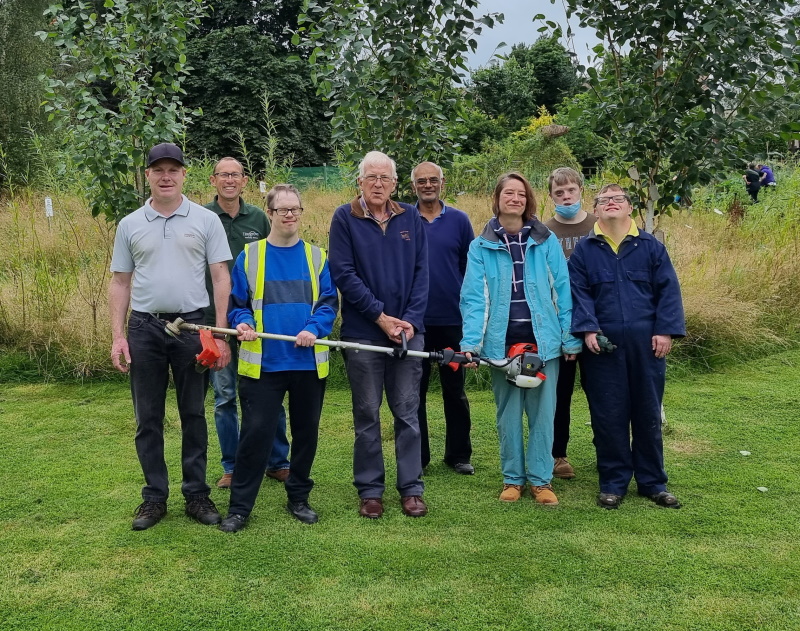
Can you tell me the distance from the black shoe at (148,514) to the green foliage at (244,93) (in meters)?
21.1

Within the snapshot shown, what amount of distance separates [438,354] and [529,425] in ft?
2.57

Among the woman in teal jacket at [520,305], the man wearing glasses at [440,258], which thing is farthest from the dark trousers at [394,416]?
the man wearing glasses at [440,258]

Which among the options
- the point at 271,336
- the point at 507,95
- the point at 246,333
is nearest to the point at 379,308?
the point at 271,336

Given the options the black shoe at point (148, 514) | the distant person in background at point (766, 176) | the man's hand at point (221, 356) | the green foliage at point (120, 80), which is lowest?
the black shoe at point (148, 514)

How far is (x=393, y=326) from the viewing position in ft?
13.1

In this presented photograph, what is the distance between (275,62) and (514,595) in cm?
2420

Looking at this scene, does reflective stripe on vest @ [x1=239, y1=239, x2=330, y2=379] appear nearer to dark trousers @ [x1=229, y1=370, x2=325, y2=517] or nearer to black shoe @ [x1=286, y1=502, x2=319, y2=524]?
A: dark trousers @ [x1=229, y1=370, x2=325, y2=517]

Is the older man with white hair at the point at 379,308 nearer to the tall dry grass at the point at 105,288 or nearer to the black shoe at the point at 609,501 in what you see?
the black shoe at the point at 609,501

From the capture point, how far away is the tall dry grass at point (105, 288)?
24.3 ft

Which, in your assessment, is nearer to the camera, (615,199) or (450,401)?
(615,199)

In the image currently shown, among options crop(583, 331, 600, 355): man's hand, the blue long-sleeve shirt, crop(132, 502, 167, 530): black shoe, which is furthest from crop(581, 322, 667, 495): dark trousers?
crop(132, 502, 167, 530): black shoe

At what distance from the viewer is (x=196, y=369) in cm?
388

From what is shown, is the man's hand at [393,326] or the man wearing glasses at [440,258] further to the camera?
the man wearing glasses at [440,258]

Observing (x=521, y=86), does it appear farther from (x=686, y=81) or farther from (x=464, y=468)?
(x=464, y=468)
